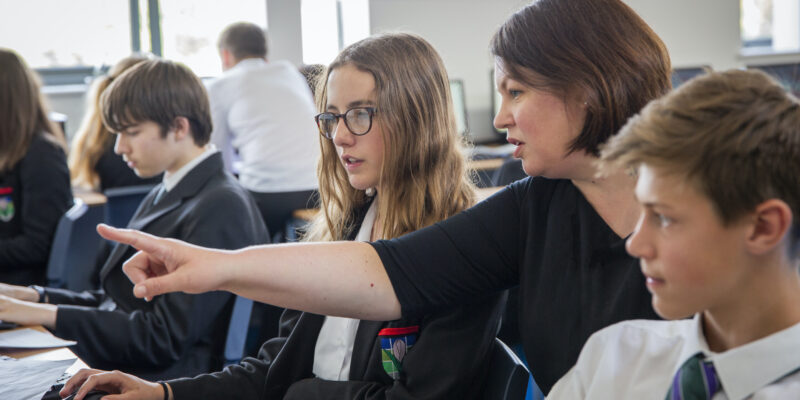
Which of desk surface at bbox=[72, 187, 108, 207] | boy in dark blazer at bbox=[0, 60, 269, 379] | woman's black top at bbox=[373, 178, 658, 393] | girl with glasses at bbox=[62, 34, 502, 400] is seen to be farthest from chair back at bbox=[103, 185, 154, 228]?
woman's black top at bbox=[373, 178, 658, 393]

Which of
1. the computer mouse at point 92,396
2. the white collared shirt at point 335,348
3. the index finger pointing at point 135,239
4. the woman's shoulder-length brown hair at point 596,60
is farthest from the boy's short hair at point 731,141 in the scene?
the computer mouse at point 92,396

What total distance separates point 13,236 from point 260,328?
1448 millimetres

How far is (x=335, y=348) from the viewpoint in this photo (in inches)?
54.0

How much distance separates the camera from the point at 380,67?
145cm

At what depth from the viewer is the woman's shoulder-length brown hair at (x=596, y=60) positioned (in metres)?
1.09

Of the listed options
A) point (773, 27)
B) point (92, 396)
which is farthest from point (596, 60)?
point (773, 27)

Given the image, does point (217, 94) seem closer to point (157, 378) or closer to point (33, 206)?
point (33, 206)

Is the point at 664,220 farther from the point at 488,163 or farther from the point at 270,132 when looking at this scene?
the point at 488,163

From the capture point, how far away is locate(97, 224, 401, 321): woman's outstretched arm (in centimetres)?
100

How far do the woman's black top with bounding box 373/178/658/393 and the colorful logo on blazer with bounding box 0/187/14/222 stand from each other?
2.09 metres

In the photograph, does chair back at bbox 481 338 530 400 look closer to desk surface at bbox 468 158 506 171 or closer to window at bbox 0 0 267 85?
desk surface at bbox 468 158 506 171

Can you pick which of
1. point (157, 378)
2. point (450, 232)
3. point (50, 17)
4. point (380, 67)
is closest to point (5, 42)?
point (50, 17)

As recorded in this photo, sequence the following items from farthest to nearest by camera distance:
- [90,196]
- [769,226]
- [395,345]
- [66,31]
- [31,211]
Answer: [66,31]
[90,196]
[31,211]
[395,345]
[769,226]

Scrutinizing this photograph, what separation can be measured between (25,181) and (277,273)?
208 cm
